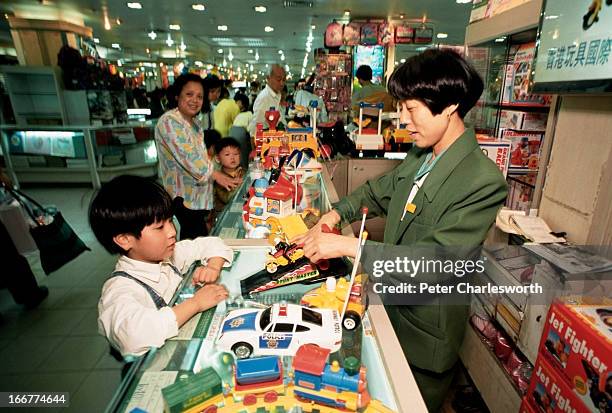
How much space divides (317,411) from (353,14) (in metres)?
10.9

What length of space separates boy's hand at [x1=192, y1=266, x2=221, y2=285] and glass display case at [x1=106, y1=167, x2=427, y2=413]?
47 millimetres

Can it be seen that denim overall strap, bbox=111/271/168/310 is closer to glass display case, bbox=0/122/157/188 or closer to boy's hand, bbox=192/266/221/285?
boy's hand, bbox=192/266/221/285

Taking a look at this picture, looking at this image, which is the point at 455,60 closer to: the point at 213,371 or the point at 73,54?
the point at 213,371

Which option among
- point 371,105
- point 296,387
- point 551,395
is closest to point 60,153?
point 371,105

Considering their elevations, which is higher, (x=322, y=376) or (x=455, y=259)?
(x=455, y=259)

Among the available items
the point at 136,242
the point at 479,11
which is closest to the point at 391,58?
the point at 479,11

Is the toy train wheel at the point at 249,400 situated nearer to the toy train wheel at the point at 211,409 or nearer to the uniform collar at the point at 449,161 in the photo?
the toy train wheel at the point at 211,409

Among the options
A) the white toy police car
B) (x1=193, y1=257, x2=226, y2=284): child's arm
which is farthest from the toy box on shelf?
the white toy police car

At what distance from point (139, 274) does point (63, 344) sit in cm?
224

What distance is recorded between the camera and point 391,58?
1084 cm

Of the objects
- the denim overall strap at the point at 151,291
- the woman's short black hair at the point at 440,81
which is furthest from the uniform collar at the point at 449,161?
the denim overall strap at the point at 151,291

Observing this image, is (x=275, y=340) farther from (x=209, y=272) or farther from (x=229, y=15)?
(x=229, y=15)

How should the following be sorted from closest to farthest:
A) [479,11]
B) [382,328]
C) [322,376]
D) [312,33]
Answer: [322,376] < [382,328] < [479,11] < [312,33]

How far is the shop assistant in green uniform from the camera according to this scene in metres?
1.34
